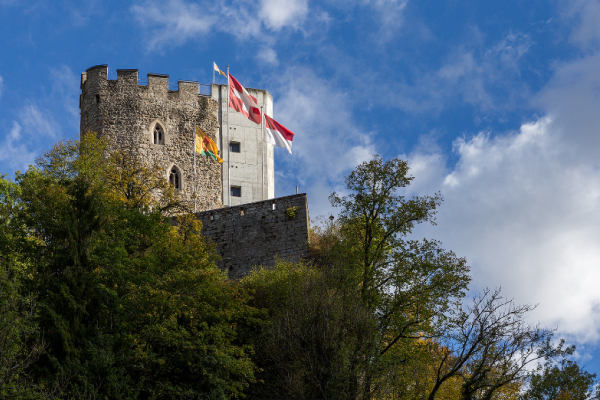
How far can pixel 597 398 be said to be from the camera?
33281mm

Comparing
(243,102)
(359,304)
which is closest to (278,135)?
(243,102)

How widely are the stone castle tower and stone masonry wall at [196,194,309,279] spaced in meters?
8.03

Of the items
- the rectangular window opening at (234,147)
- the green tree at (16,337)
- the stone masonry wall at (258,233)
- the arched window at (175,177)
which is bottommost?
the green tree at (16,337)

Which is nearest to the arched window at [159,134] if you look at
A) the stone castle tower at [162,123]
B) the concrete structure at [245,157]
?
the stone castle tower at [162,123]

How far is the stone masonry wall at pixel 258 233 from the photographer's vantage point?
32938 millimetres

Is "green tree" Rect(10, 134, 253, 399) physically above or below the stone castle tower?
below

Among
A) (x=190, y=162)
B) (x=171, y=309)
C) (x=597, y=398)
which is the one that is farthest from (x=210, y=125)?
(x=597, y=398)

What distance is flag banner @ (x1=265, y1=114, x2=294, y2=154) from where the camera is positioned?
43.1 metres

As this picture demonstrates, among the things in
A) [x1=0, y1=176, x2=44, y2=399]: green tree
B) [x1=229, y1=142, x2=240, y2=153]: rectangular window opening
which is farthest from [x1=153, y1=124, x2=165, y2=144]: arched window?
[x1=0, y1=176, x2=44, y2=399]: green tree

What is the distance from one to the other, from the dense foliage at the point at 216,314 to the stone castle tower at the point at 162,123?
14261mm

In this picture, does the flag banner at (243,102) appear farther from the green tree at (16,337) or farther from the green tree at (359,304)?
the green tree at (16,337)

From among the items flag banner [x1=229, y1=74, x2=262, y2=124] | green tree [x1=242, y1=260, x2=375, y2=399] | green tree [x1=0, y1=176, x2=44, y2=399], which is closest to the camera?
green tree [x1=0, y1=176, x2=44, y2=399]

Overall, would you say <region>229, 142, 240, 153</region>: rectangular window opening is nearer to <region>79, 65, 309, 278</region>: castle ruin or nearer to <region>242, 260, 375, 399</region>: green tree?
<region>79, 65, 309, 278</region>: castle ruin

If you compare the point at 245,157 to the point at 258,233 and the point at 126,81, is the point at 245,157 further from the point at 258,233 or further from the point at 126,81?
the point at 258,233
